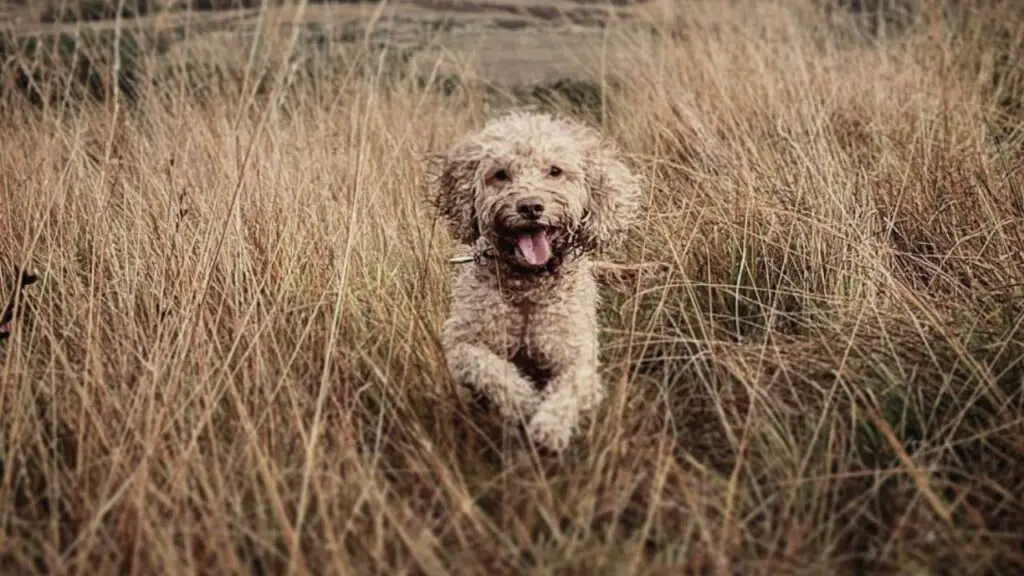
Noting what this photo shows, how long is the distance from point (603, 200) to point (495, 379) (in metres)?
0.87

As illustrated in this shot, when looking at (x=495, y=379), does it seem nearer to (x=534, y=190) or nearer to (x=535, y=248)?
(x=535, y=248)

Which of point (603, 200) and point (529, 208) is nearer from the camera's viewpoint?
point (529, 208)

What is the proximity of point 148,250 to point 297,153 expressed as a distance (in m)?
1.50

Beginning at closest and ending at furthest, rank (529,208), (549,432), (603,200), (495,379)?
1. (549,432)
2. (495,379)
3. (529,208)
4. (603,200)

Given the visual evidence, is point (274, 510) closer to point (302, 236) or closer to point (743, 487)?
point (743, 487)

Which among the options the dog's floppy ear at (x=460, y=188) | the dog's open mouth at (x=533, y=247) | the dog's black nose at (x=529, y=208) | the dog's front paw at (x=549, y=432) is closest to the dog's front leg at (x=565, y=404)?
the dog's front paw at (x=549, y=432)

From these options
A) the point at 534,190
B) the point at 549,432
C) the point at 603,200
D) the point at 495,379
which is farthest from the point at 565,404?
the point at 603,200

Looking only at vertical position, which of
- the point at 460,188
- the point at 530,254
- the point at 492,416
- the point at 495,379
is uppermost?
the point at 460,188

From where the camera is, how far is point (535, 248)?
3.07m

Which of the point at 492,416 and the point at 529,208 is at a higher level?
the point at 529,208

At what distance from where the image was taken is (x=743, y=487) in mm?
2508

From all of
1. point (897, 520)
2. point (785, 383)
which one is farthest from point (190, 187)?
point (897, 520)

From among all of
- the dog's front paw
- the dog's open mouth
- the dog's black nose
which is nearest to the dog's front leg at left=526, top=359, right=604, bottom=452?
the dog's front paw

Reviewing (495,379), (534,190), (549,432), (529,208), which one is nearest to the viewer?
(549,432)
